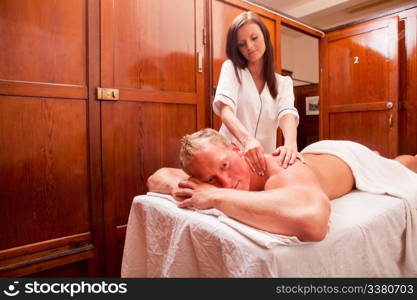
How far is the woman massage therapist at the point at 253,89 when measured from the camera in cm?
151

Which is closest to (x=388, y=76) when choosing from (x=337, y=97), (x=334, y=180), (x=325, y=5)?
(x=337, y=97)

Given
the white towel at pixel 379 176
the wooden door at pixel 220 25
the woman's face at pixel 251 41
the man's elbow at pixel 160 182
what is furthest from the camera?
the wooden door at pixel 220 25

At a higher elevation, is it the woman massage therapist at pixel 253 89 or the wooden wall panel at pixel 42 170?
the woman massage therapist at pixel 253 89

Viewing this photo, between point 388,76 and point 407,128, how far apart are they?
0.54m

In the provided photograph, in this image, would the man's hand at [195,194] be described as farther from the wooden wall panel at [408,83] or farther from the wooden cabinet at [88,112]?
the wooden wall panel at [408,83]

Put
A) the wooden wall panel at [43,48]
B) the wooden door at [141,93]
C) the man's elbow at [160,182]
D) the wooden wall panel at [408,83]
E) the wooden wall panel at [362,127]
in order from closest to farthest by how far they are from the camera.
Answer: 1. the man's elbow at [160,182]
2. the wooden wall panel at [43,48]
3. the wooden door at [141,93]
4. the wooden wall panel at [408,83]
5. the wooden wall panel at [362,127]

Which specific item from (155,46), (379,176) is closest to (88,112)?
(155,46)

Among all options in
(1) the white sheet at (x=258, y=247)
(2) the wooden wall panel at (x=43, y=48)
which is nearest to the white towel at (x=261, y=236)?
(1) the white sheet at (x=258, y=247)

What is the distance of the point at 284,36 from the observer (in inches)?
214

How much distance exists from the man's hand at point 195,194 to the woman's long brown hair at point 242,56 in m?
0.79

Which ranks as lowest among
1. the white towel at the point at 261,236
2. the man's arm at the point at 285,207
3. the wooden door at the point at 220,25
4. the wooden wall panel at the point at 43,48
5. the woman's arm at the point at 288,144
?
the white towel at the point at 261,236

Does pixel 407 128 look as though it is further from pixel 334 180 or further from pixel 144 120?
pixel 144 120

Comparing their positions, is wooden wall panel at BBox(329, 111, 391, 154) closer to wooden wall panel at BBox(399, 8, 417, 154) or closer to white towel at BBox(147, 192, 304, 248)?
wooden wall panel at BBox(399, 8, 417, 154)

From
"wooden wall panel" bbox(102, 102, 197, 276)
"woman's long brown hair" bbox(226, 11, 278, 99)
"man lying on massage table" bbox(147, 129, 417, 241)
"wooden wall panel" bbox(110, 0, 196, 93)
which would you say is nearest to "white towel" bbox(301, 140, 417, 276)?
"man lying on massage table" bbox(147, 129, 417, 241)
